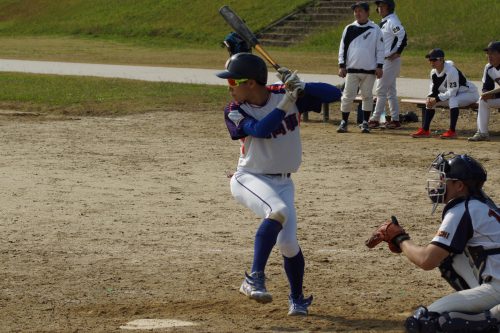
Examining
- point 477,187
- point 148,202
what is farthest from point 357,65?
point 477,187

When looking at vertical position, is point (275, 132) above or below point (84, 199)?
above

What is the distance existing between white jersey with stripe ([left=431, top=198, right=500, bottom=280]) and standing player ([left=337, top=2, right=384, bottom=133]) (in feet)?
32.4

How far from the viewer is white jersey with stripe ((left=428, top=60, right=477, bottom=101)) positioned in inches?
599

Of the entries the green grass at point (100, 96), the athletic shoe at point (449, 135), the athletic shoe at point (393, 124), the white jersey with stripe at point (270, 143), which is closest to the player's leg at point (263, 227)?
the white jersey with stripe at point (270, 143)

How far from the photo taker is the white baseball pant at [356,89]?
1559 cm

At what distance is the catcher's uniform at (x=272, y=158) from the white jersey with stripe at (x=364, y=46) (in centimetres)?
869

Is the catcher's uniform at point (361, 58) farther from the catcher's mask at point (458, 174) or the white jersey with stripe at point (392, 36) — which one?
the catcher's mask at point (458, 174)

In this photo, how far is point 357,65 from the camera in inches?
A: 611

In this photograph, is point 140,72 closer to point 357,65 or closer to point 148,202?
point 357,65

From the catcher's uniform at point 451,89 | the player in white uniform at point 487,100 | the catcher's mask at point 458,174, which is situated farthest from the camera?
the catcher's uniform at point 451,89

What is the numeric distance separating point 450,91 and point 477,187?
9.61 m

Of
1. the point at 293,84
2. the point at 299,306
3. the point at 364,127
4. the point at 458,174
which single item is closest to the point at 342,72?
the point at 364,127

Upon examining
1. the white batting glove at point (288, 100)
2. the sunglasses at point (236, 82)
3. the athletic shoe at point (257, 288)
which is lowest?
the athletic shoe at point (257, 288)

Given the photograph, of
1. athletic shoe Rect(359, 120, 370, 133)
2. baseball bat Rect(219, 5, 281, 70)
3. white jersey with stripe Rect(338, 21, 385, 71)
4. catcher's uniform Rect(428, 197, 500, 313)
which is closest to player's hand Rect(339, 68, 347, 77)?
white jersey with stripe Rect(338, 21, 385, 71)
